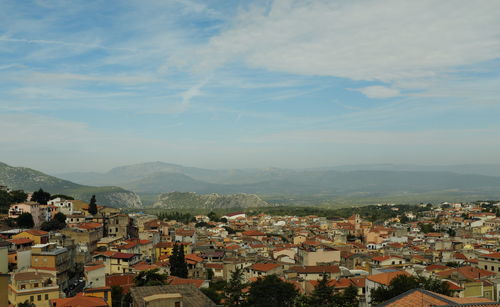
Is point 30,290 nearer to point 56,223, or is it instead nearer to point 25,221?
point 25,221

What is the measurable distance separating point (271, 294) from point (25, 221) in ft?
126

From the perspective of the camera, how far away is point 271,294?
3183 cm

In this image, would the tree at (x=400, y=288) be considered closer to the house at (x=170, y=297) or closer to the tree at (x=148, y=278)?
the house at (x=170, y=297)

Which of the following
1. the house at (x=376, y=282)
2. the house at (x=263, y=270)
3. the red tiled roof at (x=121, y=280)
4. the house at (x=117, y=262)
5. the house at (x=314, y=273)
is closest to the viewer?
the house at (x=376, y=282)

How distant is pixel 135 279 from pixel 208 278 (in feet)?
31.3

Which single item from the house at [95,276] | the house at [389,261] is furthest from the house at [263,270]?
the house at [95,276]

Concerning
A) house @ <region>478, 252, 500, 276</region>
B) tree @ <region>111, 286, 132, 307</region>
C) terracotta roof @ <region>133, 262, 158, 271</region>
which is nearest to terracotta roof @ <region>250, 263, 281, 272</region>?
terracotta roof @ <region>133, 262, 158, 271</region>

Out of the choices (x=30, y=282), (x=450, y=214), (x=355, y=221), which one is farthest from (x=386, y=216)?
(x=30, y=282)

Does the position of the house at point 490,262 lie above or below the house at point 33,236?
below

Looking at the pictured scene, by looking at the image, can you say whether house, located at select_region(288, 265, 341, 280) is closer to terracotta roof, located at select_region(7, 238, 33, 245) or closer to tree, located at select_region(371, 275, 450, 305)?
tree, located at select_region(371, 275, 450, 305)

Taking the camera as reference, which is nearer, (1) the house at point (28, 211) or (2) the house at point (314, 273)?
(2) the house at point (314, 273)

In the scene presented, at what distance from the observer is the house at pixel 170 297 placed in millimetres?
24484

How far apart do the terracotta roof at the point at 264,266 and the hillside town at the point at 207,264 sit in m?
0.11

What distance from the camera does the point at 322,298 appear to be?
31.5 meters
